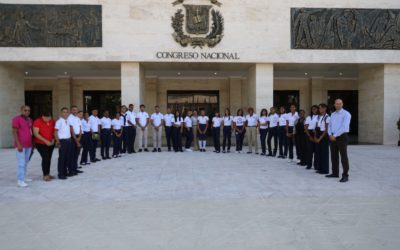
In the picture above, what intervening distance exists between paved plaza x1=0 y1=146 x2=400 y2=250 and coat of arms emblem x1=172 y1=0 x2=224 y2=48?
28.1 ft

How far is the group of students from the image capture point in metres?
8.07

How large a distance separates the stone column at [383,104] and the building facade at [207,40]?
0.05 m

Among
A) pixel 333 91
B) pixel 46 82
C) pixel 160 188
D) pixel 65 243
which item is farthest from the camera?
pixel 333 91

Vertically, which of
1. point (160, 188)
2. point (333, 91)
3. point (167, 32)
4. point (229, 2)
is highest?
point (229, 2)

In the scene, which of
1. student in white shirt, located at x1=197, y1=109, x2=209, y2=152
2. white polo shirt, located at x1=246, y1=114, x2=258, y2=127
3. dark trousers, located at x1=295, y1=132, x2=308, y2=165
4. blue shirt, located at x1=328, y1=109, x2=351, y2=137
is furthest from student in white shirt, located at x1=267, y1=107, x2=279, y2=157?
blue shirt, located at x1=328, y1=109, x2=351, y2=137

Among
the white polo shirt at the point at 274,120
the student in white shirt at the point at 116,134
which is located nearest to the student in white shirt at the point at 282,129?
the white polo shirt at the point at 274,120

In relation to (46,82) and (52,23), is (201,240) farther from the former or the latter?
(46,82)

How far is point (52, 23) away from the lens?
15.7 meters

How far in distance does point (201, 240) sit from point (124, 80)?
13.1m

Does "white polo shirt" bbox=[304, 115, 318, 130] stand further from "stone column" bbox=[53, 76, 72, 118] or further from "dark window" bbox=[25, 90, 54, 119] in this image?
"dark window" bbox=[25, 90, 54, 119]

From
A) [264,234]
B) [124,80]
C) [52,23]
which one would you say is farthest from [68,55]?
[264,234]

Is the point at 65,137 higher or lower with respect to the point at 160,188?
higher

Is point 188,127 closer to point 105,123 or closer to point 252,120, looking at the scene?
point 252,120

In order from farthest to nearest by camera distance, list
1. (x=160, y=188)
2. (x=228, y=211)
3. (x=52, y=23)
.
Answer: (x=52, y=23), (x=160, y=188), (x=228, y=211)
